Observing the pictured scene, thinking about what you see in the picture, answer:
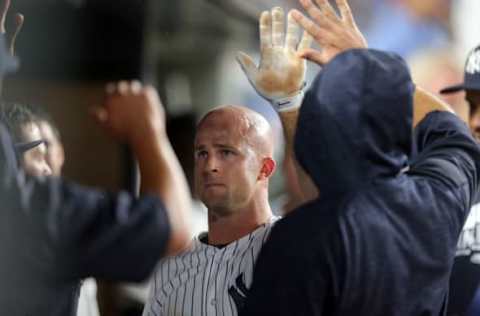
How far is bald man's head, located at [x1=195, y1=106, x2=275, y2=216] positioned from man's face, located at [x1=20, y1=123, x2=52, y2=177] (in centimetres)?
42

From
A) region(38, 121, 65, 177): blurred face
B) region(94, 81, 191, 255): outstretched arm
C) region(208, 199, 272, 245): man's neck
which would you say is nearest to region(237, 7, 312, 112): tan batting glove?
region(208, 199, 272, 245): man's neck

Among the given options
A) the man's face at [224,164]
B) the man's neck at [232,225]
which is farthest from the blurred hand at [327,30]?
the man's neck at [232,225]

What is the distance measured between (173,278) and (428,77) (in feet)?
10.1

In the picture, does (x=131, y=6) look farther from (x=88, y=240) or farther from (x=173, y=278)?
(x=88, y=240)

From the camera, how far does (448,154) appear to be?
102 inches

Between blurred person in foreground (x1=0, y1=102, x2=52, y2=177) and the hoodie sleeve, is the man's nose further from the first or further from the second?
the hoodie sleeve

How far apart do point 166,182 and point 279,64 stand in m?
0.88

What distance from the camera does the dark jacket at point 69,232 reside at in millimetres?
1943

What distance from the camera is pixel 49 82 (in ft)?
15.7

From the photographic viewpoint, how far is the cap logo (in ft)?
11.6

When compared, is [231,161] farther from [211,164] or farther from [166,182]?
[166,182]

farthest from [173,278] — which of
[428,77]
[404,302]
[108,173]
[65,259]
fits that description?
[428,77]

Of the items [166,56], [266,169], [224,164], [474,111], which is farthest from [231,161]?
[166,56]

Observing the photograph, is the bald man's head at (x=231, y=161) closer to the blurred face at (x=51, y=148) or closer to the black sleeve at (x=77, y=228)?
the blurred face at (x=51, y=148)
